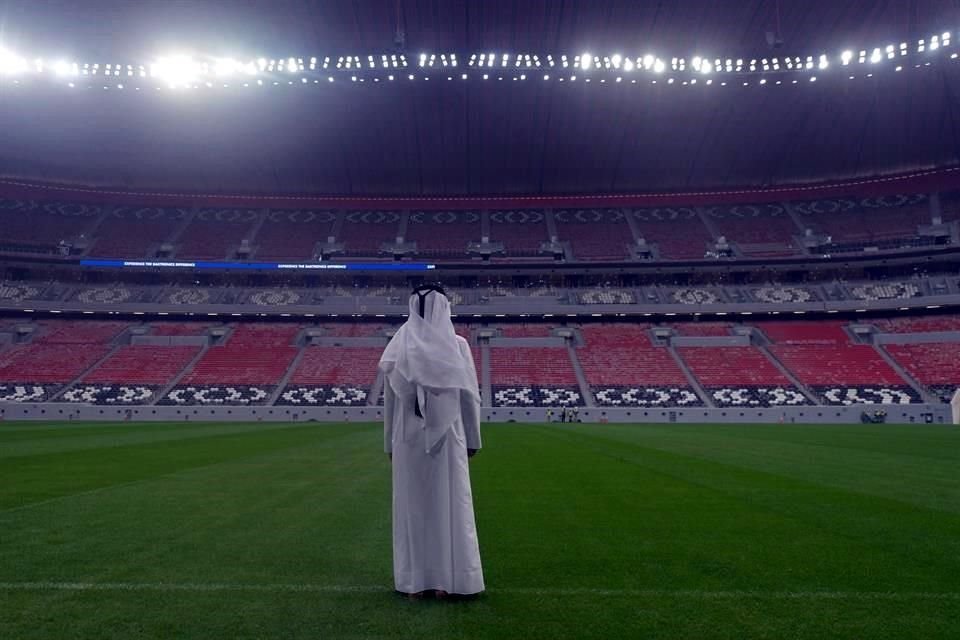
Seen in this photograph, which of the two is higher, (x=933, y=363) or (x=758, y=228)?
(x=758, y=228)

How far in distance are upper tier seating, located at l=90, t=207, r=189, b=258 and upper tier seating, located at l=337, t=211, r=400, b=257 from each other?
14.2 metres

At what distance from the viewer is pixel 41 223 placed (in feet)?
151

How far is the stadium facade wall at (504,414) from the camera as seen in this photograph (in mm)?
31281

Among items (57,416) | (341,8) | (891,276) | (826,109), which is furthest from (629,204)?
(57,416)

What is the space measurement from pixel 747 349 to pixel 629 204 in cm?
1745

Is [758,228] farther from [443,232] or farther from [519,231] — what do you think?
[443,232]

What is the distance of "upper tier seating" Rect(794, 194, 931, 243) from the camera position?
1708 inches

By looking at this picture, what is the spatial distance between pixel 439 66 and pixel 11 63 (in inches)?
1007

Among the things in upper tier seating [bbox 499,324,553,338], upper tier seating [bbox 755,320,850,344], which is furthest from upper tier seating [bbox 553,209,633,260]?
upper tier seating [bbox 755,320,850,344]

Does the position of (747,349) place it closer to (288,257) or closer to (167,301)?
(288,257)

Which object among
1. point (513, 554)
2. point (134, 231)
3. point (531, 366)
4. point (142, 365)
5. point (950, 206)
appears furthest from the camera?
point (134, 231)

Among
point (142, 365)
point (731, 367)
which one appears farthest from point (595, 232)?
Result: point (142, 365)

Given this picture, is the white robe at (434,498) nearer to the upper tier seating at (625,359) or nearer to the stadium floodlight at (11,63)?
the upper tier seating at (625,359)

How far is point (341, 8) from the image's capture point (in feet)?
104
